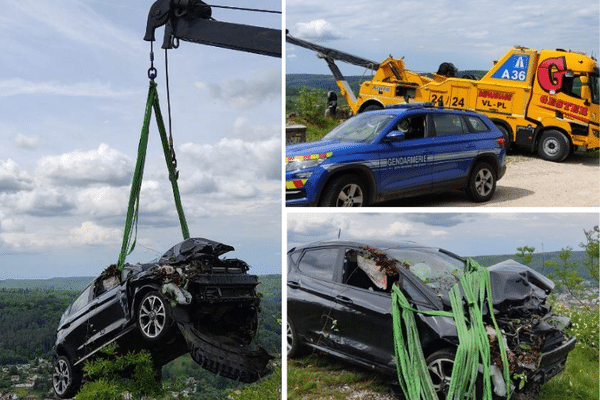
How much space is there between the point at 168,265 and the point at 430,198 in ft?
7.68

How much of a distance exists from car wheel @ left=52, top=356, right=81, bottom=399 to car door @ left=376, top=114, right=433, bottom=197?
10.5 feet

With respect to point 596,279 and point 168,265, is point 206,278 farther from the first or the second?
point 596,279

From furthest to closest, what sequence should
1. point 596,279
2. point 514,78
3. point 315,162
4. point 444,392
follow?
point 514,78, point 596,279, point 315,162, point 444,392

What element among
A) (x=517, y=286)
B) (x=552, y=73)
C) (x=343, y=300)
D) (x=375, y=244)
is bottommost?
(x=343, y=300)

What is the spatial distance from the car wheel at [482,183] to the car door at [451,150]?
0.11m

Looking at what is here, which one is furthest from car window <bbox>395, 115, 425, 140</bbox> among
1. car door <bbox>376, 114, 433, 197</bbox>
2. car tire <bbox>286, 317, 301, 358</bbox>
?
car tire <bbox>286, 317, 301, 358</bbox>

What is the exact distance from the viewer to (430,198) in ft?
20.9

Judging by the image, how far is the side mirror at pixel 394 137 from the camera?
5.78 m

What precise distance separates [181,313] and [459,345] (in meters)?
2.13

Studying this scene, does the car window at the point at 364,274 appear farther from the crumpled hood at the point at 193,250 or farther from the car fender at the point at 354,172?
the crumpled hood at the point at 193,250

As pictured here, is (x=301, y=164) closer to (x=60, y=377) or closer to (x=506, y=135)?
(x=60, y=377)

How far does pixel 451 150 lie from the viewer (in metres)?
6.23

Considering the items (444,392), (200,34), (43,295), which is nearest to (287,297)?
(444,392)

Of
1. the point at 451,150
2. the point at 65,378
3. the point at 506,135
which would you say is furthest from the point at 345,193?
the point at 506,135
